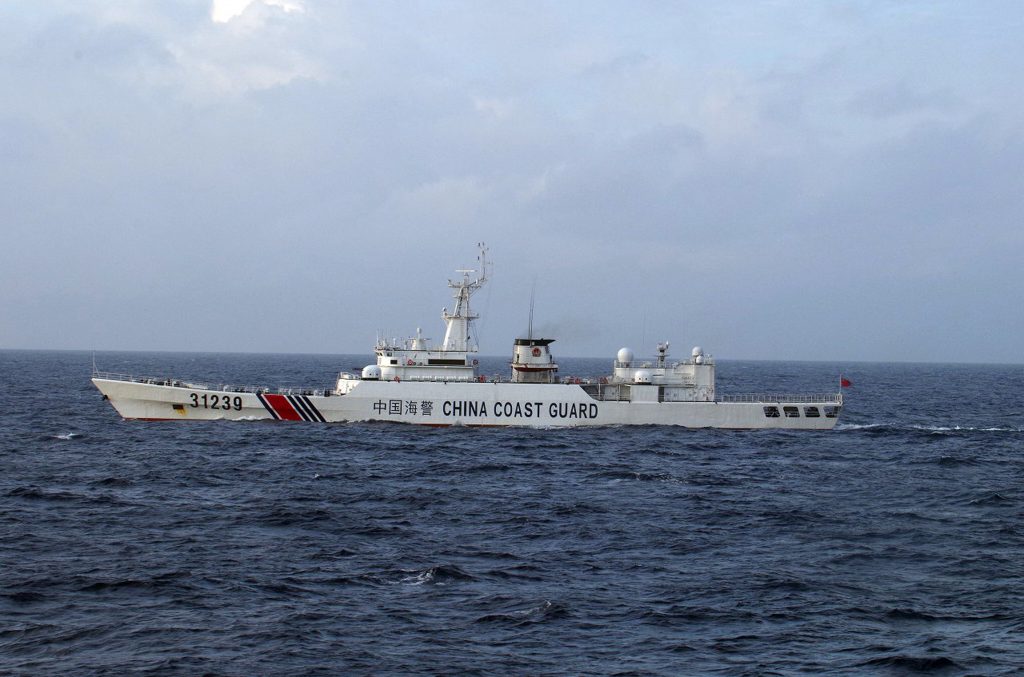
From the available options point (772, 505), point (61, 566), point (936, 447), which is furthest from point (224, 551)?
point (936, 447)

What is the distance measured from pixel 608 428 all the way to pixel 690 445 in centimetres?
602

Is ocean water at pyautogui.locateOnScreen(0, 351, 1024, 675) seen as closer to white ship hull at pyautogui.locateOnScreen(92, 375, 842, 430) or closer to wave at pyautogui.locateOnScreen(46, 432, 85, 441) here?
wave at pyautogui.locateOnScreen(46, 432, 85, 441)

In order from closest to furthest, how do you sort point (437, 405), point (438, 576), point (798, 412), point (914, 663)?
point (914, 663) < point (438, 576) < point (437, 405) < point (798, 412)

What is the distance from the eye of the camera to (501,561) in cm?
2391

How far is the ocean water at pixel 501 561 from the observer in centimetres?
1762

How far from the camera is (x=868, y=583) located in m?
22.3

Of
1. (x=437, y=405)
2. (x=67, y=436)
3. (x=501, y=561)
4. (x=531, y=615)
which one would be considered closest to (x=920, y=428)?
(x=437, y=405)

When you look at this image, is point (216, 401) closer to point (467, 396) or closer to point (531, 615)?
point (467, 396)

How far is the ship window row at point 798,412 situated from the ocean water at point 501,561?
9494mm

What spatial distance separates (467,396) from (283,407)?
10.3 metres

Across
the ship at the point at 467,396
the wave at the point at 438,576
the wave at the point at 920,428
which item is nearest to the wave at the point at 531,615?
the wave at the point at 438,576

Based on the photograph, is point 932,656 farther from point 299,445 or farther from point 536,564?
point 299,445

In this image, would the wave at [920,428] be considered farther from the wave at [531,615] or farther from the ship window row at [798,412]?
the wave at [531,615]

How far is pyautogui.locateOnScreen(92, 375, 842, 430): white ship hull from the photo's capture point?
5222 centimetres
